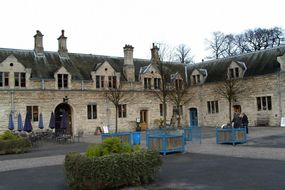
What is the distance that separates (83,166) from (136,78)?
2816cm

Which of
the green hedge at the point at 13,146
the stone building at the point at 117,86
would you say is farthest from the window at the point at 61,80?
the green hedge at the point at 13,146

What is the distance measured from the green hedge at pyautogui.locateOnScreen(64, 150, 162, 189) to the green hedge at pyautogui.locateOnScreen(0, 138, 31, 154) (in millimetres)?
10885

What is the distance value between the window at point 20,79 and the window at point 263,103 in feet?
72.8

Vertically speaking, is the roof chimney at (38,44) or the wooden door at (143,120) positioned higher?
the roof chimney at (38,44)

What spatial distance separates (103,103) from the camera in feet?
108

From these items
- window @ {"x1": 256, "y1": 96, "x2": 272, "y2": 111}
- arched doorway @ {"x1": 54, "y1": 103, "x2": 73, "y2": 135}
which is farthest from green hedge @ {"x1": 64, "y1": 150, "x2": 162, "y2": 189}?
window @ {"x1": 256, "y1": 96, "x2": 272, "y2": 111}

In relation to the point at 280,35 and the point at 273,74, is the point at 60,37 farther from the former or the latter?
the point at 280,35

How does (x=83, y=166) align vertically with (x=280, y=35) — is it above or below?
below

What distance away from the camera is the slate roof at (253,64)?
31766 millimetres

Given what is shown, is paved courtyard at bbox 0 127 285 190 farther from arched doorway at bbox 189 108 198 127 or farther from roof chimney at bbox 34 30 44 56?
arched doorway at bbox 189 108 198 127

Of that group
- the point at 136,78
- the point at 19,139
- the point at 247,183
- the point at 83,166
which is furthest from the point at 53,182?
the point at 136,78

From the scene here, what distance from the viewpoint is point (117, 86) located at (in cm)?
3375

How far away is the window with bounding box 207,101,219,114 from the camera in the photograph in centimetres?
3609

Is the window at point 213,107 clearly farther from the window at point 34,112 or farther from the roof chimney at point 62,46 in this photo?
the window at point 34,112
